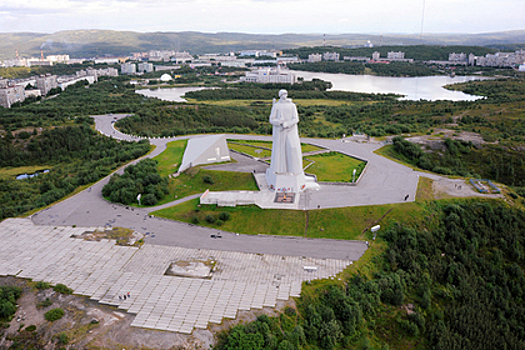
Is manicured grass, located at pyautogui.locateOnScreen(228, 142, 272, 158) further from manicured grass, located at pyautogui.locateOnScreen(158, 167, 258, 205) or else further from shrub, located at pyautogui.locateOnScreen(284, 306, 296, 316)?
shrub, located at pyautogui.locateOnScreen(284, 306, 296, 316)

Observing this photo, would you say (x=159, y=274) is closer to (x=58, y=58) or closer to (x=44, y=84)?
(x=44, y=84)

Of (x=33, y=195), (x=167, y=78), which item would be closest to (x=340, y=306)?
(x=33, y=195)

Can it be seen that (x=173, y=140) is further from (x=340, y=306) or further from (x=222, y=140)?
(x=340, y=306)

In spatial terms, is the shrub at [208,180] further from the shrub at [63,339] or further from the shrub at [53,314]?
the shrub at [63,339]

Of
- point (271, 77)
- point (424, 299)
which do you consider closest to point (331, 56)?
point (271, 77)

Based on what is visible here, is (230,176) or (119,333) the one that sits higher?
(230,176)

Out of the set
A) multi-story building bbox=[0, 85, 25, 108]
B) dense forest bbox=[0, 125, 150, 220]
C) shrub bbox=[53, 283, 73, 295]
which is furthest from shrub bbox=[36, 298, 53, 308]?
multi-story building bbox=[0, 85, 25, 108]
